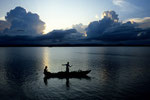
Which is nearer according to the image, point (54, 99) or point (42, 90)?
point (54, 99)

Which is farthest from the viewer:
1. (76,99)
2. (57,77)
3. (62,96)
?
(57,77)

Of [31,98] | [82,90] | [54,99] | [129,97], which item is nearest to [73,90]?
[82,90]

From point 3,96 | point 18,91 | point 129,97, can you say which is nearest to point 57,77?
point 18,91

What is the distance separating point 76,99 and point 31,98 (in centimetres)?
878

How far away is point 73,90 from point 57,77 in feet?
42.0

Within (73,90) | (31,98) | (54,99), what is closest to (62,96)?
(54,99)

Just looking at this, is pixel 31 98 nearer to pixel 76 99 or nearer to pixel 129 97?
pixel 76 99

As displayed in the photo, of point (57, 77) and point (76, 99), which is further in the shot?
point (57, 77)

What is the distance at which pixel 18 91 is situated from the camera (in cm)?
2903

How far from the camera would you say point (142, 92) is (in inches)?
1102

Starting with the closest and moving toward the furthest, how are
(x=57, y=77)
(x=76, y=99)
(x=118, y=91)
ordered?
(x=76, y=99), (x=118, y=91), (x=57, y=77)

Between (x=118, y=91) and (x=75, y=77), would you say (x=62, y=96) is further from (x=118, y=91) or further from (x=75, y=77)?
(x=75, y=77)

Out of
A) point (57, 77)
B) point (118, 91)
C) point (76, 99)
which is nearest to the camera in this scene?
point (76, 99)

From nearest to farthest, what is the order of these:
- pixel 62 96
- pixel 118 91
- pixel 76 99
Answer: pixel 76 99, pixel 62 96, pixel 118 91
